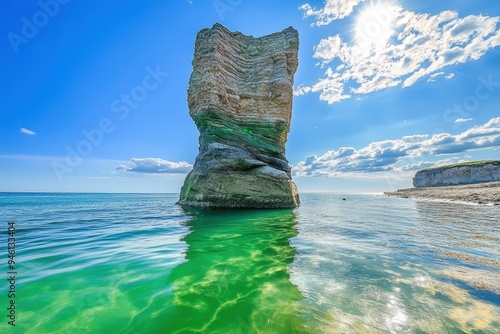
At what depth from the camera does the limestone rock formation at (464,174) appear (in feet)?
203

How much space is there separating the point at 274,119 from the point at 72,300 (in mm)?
21101

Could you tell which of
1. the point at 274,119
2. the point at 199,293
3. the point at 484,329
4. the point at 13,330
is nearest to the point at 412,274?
the point at 484,329

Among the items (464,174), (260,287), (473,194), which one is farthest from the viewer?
(464,174)

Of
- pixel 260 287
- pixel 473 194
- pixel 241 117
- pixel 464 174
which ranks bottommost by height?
pixel 260 287

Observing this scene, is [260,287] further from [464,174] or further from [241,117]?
[464,174]

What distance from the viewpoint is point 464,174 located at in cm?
6706

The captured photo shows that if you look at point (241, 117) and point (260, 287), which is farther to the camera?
point (241, 117)

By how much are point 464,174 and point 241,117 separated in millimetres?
80669

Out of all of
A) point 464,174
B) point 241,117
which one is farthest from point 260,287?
point 464,174

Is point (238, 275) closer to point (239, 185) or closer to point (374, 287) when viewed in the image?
point (374, 287)

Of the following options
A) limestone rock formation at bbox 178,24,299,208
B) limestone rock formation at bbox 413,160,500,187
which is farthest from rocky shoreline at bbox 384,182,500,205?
limestone rock formation at bbox 413,160,500,187

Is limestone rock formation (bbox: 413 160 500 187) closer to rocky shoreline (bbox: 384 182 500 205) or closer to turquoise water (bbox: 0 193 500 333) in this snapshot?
rocky shoreline (bbox: 384 182 500 205)

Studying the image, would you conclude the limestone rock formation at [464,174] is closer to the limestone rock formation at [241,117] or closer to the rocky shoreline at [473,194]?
the rocky shoreline at [473,194]

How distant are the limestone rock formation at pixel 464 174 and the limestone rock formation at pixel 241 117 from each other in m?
73.9
